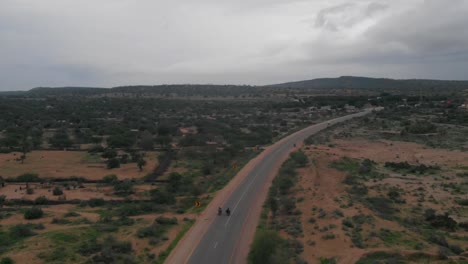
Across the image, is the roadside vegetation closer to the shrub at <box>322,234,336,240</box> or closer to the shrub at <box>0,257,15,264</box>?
the shrub at <box>322,234,336,240</box>

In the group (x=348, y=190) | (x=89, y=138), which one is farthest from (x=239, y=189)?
(x=89, y=138)

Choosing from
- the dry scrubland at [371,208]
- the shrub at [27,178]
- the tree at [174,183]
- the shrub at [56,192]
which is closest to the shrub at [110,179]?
the tree at [174,183]

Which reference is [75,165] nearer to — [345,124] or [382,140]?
[382,140]

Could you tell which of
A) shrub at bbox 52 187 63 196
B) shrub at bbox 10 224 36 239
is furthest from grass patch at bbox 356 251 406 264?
shrub at bbox 52 187 63 196

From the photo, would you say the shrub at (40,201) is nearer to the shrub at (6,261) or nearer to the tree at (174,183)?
the tree at (174,183)

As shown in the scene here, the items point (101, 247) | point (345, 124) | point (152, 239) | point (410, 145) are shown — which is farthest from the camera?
point (345, 124)

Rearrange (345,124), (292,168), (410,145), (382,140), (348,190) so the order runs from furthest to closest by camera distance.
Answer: (345,124), (382,140), (410,145), (292,168), (348,190)

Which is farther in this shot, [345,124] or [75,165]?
[345,124]
